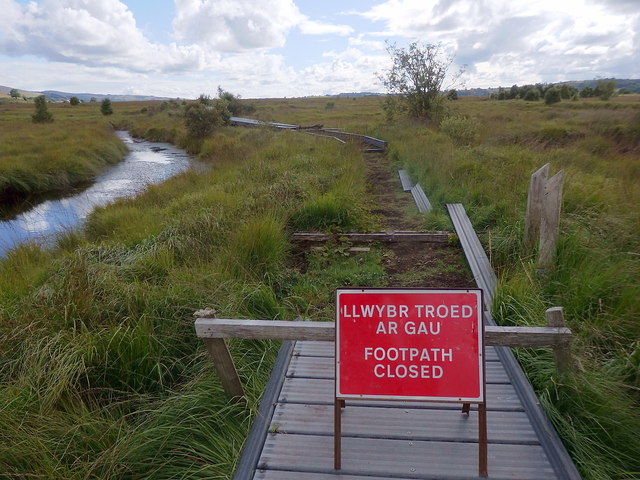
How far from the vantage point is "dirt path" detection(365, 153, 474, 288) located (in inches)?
202

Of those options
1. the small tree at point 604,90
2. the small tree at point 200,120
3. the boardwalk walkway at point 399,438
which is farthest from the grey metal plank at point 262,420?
the small tree at point 604,90

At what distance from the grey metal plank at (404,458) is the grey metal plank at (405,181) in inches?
293

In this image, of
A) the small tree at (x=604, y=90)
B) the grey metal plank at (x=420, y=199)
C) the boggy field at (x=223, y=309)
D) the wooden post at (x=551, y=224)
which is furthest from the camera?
the small tree at (x=604, y=90)

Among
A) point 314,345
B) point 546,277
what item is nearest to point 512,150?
point 546,277

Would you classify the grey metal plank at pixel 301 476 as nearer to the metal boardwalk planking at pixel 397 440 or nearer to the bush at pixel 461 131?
the metal boardwalk planking at pixel 397 440

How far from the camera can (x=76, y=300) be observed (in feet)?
12.5

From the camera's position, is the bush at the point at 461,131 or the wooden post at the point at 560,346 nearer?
the wooden post at the point at 560,346

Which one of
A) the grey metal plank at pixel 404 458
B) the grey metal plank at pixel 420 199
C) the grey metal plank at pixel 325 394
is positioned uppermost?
the grey metal plank at pixel 420 199

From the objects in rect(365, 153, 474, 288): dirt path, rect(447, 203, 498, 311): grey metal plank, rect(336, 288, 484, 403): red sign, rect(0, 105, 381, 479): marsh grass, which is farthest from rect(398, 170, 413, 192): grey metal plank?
rect(336, 288, 484, 403): red sign

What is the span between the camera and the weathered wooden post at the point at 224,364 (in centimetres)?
263

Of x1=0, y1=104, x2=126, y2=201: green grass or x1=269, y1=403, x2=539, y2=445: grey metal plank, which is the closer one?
x1=269, y1=403, x2=539, y2=445: grey metal plank

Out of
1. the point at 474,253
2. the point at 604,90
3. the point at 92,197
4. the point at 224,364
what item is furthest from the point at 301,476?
the point at 604,90

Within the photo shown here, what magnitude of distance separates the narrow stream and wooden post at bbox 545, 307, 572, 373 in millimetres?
8851

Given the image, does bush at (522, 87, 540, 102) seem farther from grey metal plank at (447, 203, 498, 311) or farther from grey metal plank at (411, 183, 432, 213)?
grey metal plank at (447, 203, 498, 311)
